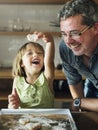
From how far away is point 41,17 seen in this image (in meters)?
3.13

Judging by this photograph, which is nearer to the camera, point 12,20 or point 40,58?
point 40,58

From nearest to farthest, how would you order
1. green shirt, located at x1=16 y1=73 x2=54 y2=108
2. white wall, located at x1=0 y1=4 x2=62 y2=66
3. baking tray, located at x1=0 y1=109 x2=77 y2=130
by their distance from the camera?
baking tray, located at x1=0 y1=109 x2=77 y2=130 < green shirt, located at x1=16 y1=73 x2=54 y2=108 < white wall, located at x1=0 y1=4 x2=62 y2=66

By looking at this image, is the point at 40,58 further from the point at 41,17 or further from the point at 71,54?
the point at 41,17

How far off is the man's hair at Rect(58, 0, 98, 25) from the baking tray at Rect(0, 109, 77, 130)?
1.39 feet

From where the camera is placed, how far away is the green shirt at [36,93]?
138 cm

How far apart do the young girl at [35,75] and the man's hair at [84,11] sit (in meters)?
0.20

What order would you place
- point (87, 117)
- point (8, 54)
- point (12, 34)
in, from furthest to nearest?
point (8, 54)
point (12, 34)
point (87, 117)

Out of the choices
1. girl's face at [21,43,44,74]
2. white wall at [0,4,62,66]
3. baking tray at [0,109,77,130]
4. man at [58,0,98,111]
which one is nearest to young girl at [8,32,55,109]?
girl's face at [21,43,44,74]

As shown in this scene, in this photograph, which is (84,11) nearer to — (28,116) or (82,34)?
(82,34)

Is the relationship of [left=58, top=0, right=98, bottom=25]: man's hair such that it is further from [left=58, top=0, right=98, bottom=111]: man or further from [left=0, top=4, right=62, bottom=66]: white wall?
[left=0, top=4, right=62, bottom=66]: white wall

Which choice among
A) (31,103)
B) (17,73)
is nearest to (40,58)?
(17,73)

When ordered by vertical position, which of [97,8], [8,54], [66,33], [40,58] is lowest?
[8,54]

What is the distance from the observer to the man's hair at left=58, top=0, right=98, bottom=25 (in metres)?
1.17

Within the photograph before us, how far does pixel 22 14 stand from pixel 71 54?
188cm
